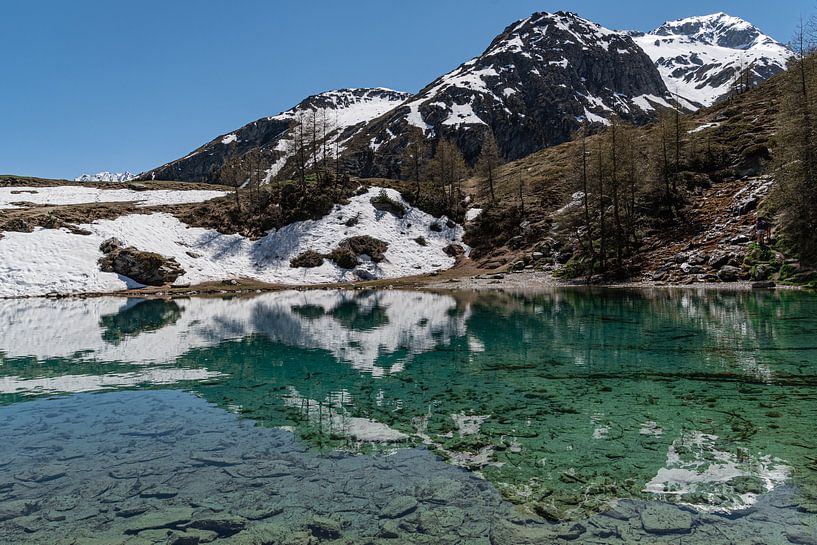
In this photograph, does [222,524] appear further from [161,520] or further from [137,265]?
[137,265]

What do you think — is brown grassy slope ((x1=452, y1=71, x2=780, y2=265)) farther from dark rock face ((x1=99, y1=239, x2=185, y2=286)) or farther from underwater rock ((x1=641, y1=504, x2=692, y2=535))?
underwater rock ((x1=641, y1=504, x2=692, y2=535))

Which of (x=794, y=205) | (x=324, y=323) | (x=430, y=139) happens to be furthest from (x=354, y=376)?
(x=430, y=139)

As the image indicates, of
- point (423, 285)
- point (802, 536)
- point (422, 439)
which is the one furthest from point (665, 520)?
point (423, 285)

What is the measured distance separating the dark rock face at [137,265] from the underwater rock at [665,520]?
224ft

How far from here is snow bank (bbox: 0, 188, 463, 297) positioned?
5925cm

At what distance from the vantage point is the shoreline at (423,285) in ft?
180

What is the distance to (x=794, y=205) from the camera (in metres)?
39.2

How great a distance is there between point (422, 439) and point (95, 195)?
109255 mm

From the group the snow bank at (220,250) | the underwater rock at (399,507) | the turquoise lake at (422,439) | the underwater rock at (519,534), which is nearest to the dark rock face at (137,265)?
the snow bank at (220,250)

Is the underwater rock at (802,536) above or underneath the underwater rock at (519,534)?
above

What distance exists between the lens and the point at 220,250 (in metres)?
74.6

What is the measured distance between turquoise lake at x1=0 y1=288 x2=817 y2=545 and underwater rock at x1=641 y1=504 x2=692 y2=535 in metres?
0.04

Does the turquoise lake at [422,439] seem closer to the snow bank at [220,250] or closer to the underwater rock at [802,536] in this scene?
the underwater rock at [802,536]

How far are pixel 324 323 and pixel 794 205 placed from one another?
134 ft
